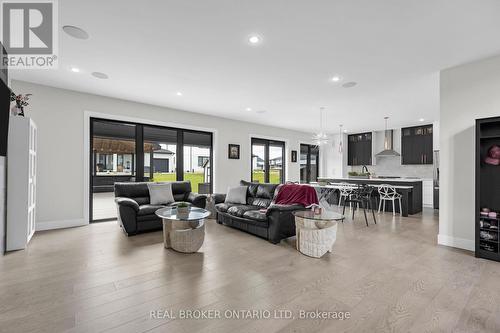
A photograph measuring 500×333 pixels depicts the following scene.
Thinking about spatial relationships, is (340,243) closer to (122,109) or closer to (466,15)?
(466,15)

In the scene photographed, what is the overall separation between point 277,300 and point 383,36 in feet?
10.4

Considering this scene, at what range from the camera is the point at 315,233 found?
3.17 meters

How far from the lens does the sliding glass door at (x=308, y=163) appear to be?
10.0 m

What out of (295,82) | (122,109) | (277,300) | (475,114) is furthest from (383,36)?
(122,109)

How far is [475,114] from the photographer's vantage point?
3.38 m

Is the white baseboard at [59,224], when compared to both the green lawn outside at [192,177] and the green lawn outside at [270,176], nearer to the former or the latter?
the green lawn outside at [192,177]

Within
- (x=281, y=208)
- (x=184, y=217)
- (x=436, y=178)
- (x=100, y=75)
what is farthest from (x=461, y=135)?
(x=100, y=75)

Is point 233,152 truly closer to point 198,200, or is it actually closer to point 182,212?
point 198,200

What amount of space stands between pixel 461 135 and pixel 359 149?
6.38 m

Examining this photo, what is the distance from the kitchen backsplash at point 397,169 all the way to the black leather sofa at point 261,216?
254 inches

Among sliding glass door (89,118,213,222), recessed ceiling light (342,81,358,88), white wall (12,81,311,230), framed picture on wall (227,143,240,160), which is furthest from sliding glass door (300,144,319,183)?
white wall (12,81,311,230)

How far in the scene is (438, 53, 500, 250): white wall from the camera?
10.9ft

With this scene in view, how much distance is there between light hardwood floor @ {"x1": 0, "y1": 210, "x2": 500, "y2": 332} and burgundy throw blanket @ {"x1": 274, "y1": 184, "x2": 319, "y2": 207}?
0.78 metres

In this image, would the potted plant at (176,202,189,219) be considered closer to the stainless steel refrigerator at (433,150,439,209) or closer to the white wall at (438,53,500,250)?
the white wall at (438,53,500,250)
